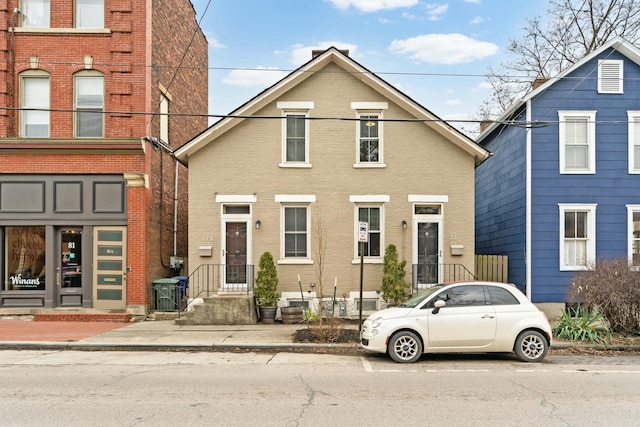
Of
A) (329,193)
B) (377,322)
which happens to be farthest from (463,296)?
(329,193)

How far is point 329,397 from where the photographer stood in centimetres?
705

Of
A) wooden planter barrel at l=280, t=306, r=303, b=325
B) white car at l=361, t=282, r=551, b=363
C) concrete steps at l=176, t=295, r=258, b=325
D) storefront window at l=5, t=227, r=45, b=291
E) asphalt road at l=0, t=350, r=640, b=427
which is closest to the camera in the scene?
asphalt road at l=0, t=350, r=640, b=427

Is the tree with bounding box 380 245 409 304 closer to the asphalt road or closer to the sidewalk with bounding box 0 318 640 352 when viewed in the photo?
the sidewalk with bounding box 0 318 640 352

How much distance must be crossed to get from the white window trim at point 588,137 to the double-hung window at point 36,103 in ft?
51.5

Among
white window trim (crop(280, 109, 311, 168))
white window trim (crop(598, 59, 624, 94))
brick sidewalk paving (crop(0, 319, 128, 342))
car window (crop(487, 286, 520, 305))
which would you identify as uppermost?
white window trim (crop(598, 59, 624, 94))

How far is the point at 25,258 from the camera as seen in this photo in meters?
15.5

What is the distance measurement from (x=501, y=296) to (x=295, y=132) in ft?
27.3

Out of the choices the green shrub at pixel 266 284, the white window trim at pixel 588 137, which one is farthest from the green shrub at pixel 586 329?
the green shrub at pixel 266 284

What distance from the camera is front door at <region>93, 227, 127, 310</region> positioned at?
599 inches

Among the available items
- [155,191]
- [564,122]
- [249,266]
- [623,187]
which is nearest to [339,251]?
[249,266]

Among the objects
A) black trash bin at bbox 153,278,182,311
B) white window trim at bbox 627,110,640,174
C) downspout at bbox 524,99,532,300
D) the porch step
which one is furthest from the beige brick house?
white window trim at bbox 627,110,640,174

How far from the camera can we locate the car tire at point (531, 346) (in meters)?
9.73

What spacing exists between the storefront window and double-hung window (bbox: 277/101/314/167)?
25.8 ft

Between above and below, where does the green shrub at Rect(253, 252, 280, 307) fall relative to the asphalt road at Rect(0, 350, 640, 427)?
above
